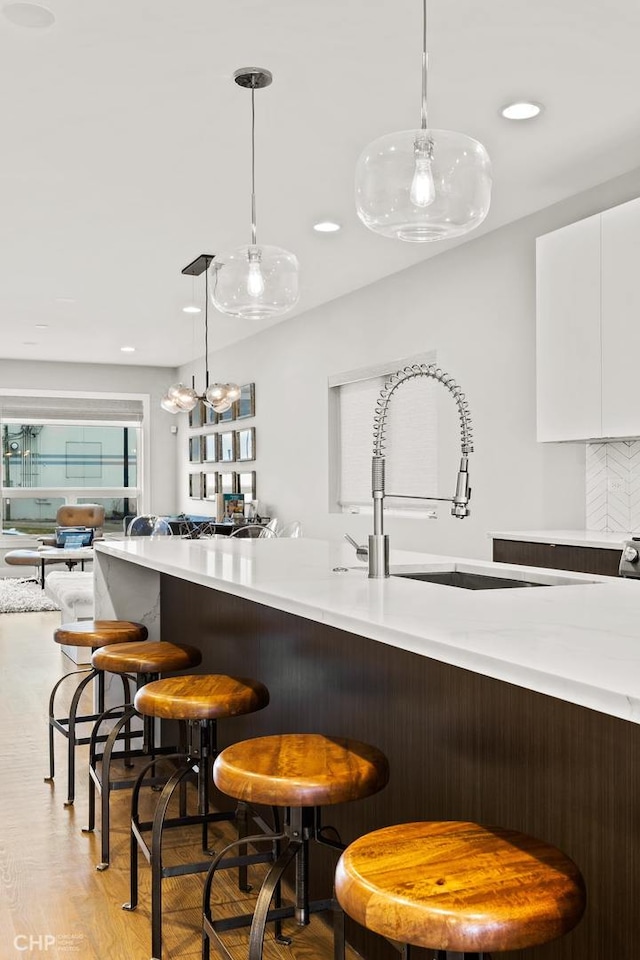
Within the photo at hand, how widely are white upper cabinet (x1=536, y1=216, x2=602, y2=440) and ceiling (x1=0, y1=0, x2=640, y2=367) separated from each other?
40cm

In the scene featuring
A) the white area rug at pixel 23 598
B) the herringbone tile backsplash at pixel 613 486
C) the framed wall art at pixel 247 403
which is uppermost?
the framed wall art at pixel 247 403

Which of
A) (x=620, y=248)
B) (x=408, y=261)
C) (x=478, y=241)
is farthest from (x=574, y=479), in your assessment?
(x=408, y=261)

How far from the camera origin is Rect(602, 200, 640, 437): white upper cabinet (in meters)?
4.02

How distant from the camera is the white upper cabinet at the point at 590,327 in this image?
405 centimetres

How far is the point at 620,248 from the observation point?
410cm

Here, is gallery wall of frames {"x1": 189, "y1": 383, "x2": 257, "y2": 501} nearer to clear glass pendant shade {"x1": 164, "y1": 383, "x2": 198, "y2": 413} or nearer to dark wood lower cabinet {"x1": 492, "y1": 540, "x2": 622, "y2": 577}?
clear glass pendant shade {"x1": 164, "y1": 383, "x2": 198, "y2": 413}

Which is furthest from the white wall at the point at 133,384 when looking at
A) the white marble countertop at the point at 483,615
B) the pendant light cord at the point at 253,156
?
the white marble countertop at the point at 483,615

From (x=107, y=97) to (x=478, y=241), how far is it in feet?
8.93

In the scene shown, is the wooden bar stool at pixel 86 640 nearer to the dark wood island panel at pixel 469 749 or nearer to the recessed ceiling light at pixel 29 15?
the dark wood island panel at pixel 469 749

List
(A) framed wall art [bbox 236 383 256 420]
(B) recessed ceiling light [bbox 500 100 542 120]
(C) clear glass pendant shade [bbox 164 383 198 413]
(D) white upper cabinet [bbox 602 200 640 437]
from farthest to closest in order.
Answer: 1. (A) framed wall art [bbox 236 383 256 420]
2. (C) clear glass pendant shade [bbox 164 383 198 413]
3. (D) white upper cabinet [bbox 602 200 640 437]
4. (B) recessed ceiling light [bbox 500 100 542 120]

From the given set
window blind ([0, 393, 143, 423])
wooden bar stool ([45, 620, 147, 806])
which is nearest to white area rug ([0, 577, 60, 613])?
window blind ([0, 393, 143, 423])

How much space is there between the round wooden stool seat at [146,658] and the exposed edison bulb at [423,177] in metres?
1.60

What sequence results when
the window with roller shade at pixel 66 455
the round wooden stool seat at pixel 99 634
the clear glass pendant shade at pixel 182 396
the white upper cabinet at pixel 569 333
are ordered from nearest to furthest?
1. the round wooden stool seat at pixel 99 634
2. the white upper cabinet at pixel 569 333
3. the clear glass pendant shade at pixel 182 396
4. the window with roller shade at pixel 66 455

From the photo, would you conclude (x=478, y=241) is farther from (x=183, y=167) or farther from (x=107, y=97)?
(x=107, y=97)
